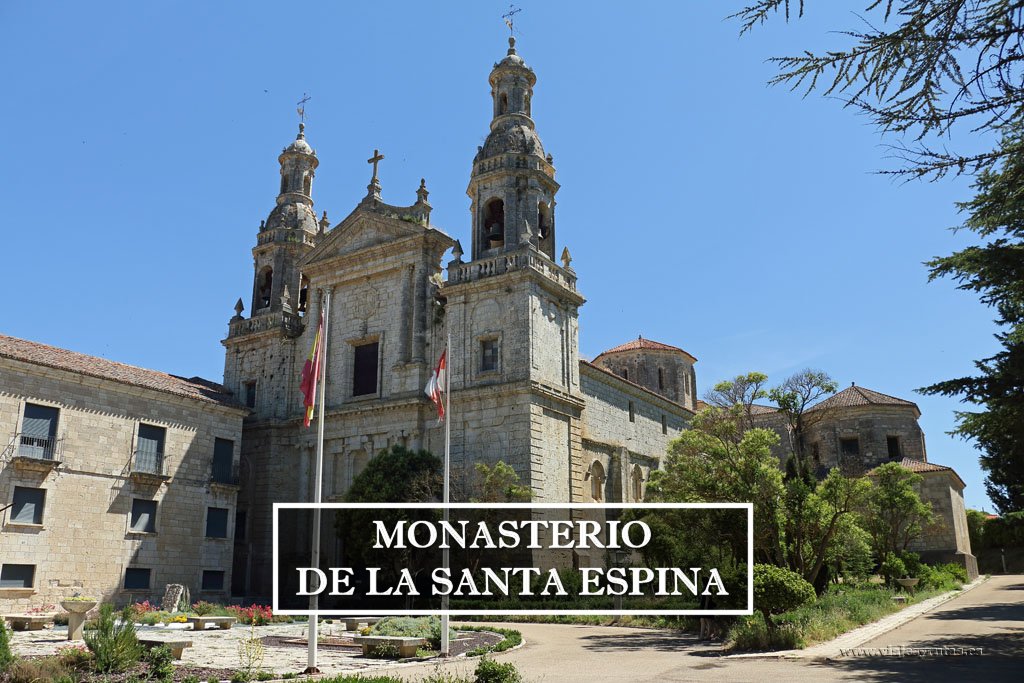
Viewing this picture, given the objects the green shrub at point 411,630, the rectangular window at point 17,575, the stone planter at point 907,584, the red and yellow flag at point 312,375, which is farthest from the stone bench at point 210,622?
the stone planter at point 907,584


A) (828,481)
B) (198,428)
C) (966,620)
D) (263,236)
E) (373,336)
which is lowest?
(966,620)

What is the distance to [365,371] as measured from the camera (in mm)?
34688

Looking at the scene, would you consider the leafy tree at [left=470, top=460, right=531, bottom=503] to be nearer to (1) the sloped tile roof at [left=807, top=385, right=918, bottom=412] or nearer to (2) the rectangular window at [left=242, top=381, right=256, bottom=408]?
(2) the rectangular window at [left=242, top=381, right=256, bottom=408]

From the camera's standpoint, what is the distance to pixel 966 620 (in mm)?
19953

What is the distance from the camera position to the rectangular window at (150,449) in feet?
97.2

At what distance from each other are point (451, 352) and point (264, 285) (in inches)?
544

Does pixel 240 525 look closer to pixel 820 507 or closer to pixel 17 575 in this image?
pixel 17 575

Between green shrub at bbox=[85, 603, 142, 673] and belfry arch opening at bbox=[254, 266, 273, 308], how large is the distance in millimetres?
28862

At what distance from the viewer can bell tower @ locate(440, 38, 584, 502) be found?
29.0 meters

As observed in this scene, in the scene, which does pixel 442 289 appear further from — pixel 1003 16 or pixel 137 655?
pixel 1003 16

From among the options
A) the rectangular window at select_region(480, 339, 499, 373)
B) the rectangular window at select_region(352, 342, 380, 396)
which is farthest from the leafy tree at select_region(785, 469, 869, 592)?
the rectangular window at select_region(352, 342, 380, 396)

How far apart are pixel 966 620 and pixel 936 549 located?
2354 centimetres

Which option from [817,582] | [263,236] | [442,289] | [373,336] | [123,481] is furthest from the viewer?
[263,236]

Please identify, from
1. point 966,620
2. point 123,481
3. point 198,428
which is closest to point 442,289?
point 198,428
